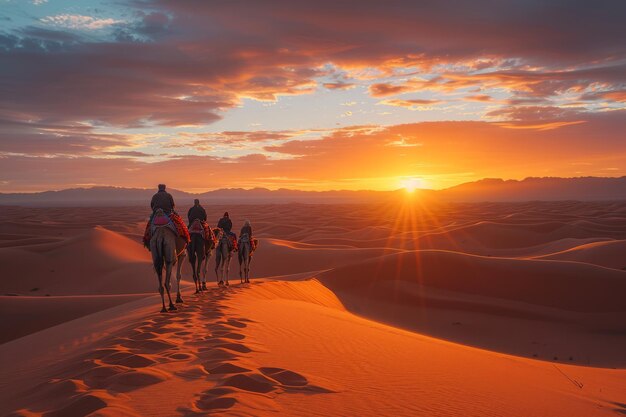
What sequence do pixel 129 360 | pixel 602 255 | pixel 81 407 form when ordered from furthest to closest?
1. pixel 602 255
2. pixel 129 360
3. pixel 81 407

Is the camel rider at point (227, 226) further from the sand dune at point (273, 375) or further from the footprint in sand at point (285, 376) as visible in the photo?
the footprint in sand at point (285, 376)

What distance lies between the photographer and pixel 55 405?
485 centimetres

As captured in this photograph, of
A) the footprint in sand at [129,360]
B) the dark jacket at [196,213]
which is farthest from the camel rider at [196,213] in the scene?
the footprint in sand at [129,360]

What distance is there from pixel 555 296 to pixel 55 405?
20.1m

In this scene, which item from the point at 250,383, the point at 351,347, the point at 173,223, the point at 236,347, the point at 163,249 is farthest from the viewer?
the point at 173,223

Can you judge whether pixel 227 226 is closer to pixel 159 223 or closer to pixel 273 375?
pixel 159 223

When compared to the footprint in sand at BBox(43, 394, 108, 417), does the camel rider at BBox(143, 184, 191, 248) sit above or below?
above

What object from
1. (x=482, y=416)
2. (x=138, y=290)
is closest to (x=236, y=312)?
(x=482, y=416)

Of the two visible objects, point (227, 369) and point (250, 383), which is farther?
point (227, 369)

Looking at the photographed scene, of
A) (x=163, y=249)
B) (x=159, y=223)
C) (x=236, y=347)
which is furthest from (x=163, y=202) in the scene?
(x=236, y=347)

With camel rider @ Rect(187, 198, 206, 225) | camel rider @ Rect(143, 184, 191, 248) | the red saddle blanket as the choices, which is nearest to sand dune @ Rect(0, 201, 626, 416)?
the red saddle blanket

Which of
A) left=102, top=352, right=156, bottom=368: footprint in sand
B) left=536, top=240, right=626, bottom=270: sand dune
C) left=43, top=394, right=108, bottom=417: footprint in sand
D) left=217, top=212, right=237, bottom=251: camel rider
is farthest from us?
left=536, top=240, right=626, bottom=270: sand dune

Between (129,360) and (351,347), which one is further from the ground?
(129,360)

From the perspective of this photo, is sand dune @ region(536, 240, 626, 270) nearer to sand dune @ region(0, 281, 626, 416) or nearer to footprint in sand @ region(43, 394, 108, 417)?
sand dune @ region(0, 281, 626, 416)
